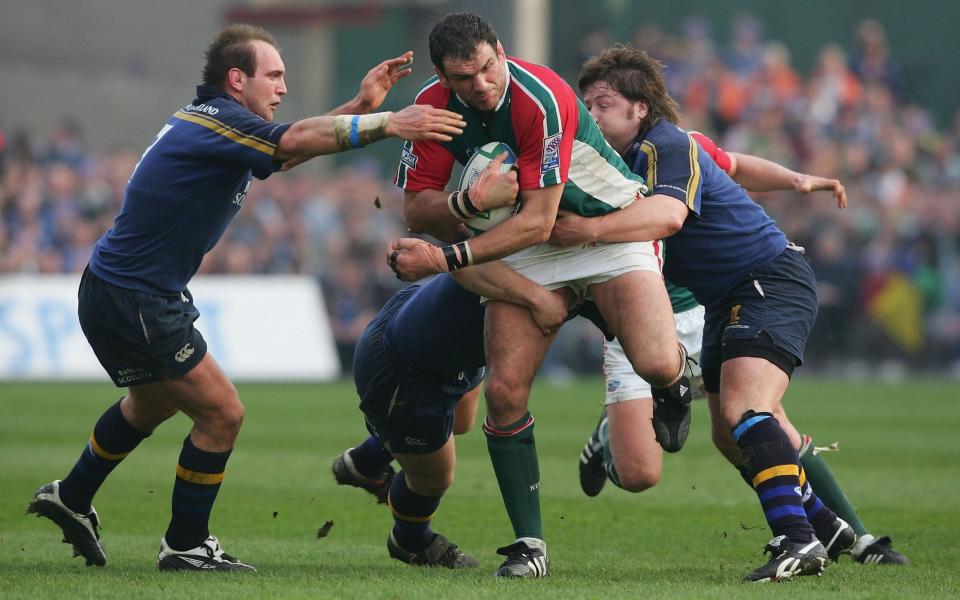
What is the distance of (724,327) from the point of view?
21.5 feet

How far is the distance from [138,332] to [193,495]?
0.77 m

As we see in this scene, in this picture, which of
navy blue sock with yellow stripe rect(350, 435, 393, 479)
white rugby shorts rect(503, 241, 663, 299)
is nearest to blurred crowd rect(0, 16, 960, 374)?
navy blue sock with yellow stripe rect(350, 435, 393, 479)

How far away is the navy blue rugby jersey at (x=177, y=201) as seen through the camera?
6145 millimetres

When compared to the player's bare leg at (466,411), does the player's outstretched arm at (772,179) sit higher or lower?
higher

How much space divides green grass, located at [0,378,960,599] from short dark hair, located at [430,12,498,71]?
216 cm

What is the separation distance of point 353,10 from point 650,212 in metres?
25.4

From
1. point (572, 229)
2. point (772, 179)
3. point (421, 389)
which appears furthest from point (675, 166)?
point (421, 389)

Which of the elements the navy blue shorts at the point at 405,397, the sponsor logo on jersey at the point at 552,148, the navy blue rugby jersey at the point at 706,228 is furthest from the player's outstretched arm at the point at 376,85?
the navy blue rugby jersey at the point at 706,228

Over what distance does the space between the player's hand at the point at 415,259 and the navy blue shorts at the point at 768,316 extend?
137cm

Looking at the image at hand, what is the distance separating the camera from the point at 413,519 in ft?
22.3

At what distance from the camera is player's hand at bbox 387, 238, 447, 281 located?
6078 mm

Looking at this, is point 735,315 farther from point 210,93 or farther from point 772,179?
point 210,93

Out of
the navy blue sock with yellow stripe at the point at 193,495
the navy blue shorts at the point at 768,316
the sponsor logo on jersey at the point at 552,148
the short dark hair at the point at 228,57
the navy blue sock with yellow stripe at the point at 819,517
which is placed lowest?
the navy blue sock with yellow stripe at the point at 819,517

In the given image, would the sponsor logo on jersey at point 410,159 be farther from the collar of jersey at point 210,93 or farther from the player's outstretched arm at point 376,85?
the collar of jersey at point 210,93
